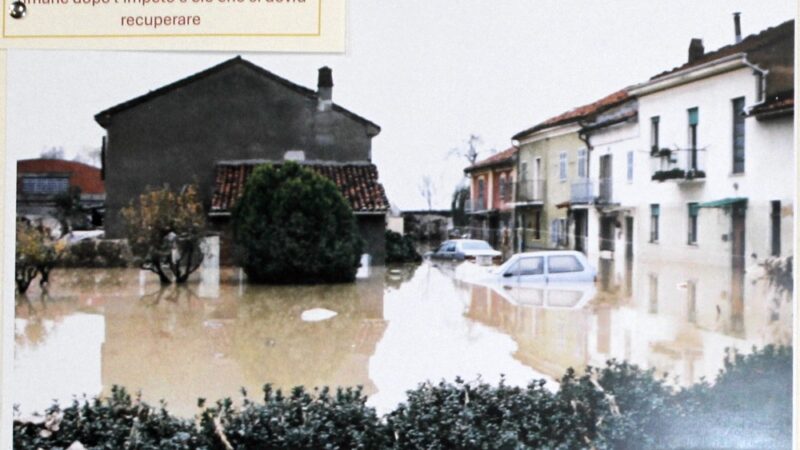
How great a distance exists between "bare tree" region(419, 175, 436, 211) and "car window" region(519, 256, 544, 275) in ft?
1.35

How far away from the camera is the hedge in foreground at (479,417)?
311 centimetres

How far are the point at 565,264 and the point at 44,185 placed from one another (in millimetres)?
1995

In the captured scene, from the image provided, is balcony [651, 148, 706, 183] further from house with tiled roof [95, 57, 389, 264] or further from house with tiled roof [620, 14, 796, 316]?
house with tiled roof [95, 57, 389, 264]

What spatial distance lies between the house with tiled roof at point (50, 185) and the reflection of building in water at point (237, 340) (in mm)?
425

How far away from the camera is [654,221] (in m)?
3.25

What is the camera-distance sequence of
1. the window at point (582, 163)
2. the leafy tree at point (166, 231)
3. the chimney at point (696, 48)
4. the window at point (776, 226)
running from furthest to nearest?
the leafy tree at point (166, 231), the window at point (582, 163), the chimney at point (696, 48), the window at point (776, 226)

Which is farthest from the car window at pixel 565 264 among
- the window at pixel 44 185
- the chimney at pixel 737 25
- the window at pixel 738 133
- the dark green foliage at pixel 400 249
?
the window at pixel 44 185

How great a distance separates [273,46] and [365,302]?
100 centimetres

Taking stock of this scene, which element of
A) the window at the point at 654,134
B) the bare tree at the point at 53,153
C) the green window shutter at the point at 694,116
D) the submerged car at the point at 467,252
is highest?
the green window shutter at the point at 694,116

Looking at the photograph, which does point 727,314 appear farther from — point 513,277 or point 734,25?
point 734,25

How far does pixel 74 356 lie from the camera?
335 cm

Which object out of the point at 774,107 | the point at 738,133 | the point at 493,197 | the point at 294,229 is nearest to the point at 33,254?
the point at 294,229

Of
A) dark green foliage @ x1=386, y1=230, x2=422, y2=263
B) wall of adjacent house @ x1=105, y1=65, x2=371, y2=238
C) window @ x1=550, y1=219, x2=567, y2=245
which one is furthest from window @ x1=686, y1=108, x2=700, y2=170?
wall of adjacent house @ x1=105, y1=65, x2=371, y2=238

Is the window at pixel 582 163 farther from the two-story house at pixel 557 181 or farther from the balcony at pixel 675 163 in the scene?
the balcony at pixel 675 163
